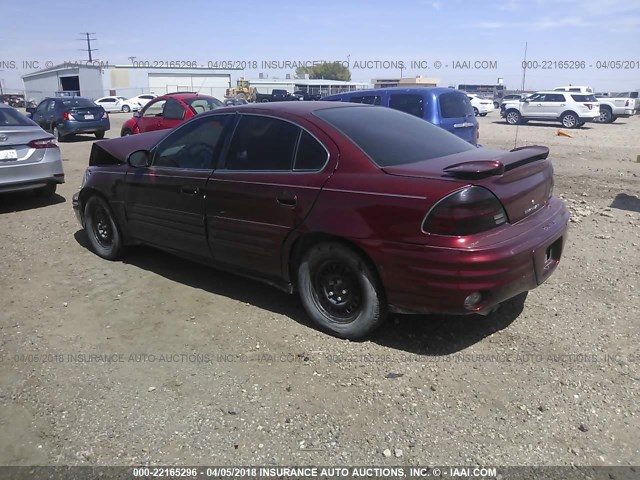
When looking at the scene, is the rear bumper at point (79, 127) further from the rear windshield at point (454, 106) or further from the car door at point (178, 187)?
the car door at point (178, 187)

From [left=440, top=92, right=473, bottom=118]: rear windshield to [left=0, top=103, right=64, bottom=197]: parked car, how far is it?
648 cm

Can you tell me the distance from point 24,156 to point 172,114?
20.2ft

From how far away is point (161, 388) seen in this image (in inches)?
125

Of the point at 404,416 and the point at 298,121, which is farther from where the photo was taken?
the point at 298,121

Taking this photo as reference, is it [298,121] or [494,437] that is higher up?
[298,121]

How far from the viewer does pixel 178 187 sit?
14.4ft

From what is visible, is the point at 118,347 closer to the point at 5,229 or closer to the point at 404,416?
the point at 404,416

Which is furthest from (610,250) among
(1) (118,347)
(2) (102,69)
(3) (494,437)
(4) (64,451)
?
(2) (102,69)

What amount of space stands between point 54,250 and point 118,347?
109 inches

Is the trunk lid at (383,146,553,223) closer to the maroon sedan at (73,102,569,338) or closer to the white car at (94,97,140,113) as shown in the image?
the maroon sedan at (73,102,569,338)

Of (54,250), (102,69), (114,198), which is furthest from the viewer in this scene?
(102,69)

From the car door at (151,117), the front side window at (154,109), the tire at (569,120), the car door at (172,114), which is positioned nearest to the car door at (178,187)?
the car door at (172,114)

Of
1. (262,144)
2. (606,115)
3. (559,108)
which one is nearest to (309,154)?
(262,144)

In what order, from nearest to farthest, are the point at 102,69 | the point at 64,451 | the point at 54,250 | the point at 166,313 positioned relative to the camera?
the point at 64,451 → the point at 166,313 → the point at 54,250 → the point at 102,69
